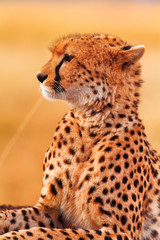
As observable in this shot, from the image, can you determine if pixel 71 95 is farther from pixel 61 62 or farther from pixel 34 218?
pixel 34 218

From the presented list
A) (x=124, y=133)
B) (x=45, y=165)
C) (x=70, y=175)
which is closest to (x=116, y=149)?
(x=124, y=133)

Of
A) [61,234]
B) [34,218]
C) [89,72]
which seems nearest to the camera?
[61,234]

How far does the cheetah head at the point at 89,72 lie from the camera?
2.15 meters

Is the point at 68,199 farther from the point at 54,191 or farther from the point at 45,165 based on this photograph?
the point at 45,165

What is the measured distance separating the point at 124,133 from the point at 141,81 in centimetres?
26

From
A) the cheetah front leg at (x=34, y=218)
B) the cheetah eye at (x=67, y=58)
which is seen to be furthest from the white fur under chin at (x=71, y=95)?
the cheetah front leg at (x=34, y=218)

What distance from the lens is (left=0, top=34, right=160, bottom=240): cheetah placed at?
2119 millimetres

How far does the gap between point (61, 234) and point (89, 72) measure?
0.65 metres

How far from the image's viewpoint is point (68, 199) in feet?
7.23

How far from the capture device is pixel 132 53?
86.3 inches

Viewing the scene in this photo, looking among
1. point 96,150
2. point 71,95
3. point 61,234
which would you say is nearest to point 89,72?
point 71,95

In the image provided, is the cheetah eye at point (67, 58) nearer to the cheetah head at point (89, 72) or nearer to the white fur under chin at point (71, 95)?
the cheetah head at point (89, 72)

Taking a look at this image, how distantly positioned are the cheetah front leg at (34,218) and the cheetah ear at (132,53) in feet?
2.34

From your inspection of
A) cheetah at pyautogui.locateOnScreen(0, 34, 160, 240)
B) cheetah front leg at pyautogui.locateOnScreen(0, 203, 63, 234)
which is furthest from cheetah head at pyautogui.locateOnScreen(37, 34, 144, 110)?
cheetah front leg at pyautogui.locateOnScreen(0, 203, 63, 234)
